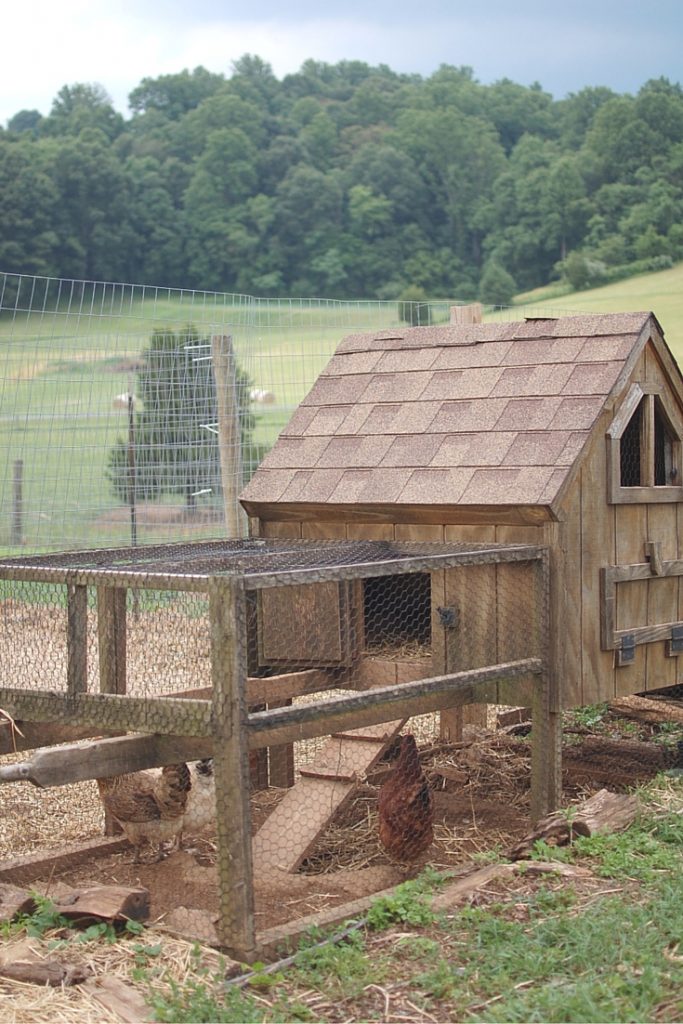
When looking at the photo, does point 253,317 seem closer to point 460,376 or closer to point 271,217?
point 460,376

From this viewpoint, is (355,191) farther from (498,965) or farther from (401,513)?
(498,965)

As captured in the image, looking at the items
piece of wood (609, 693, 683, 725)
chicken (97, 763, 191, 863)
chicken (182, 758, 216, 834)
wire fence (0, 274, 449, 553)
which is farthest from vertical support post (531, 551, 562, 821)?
wire fence (0, 274, 449, 553)

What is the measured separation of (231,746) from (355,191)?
4751 cm

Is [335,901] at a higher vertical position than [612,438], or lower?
lower

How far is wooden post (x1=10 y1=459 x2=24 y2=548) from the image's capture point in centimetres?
782

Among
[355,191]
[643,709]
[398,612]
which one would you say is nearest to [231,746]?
[398,612]

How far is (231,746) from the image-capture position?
363 centimetres

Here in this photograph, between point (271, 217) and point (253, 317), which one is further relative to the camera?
point (271, 217)

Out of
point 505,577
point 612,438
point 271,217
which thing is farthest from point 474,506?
point 271,217

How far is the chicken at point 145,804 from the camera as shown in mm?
4539

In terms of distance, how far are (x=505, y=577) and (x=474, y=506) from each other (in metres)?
0.31

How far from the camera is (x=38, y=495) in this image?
8.26 m

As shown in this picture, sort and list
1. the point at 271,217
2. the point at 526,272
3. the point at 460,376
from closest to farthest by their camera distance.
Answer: the point at 460,376, the point at 526,272, the point at 271,217

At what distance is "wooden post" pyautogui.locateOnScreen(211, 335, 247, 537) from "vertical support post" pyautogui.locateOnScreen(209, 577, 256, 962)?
4.58m
